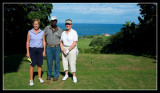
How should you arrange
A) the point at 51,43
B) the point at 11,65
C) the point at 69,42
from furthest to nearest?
the point at 11,65 < the point at 51,43 < the point at 69,42

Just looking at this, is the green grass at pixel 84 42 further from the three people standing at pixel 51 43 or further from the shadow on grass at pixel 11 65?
the three people standing at pixel 51 43

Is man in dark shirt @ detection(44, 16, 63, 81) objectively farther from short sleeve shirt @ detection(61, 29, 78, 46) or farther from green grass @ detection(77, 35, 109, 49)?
green grass @ detection(77, 35, 109, 49)

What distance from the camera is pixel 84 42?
2581cm

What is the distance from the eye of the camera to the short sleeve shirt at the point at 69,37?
5750 millimetres

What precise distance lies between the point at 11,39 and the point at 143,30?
13.6 metres

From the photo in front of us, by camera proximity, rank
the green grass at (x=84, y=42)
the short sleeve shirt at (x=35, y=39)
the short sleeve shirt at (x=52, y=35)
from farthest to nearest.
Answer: the green grass at (x=84, y=42) → the short sleeve shirt at (x=52, y=35) → the short sleeve shirt at (x=35, y=39)

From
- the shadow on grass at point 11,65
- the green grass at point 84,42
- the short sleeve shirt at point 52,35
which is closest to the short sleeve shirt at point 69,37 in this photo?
the short sleeve shirt at point 52,35

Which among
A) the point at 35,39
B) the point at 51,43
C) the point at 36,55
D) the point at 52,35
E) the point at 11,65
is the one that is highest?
the point at 52,35

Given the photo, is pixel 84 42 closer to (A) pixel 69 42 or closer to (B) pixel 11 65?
(B) pixel 11 65

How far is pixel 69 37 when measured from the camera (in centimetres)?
575

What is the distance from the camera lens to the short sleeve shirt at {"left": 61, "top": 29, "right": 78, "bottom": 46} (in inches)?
226

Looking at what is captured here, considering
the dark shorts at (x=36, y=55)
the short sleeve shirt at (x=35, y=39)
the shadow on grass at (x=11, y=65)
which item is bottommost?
the shadow on grass at (x=11, y=65)

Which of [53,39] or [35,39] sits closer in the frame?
[35,39]

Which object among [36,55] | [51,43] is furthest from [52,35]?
[36,55]
